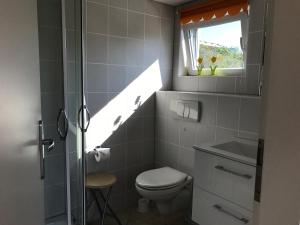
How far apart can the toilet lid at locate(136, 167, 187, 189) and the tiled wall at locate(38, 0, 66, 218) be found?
74 cm

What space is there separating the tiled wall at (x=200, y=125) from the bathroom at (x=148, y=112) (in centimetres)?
1

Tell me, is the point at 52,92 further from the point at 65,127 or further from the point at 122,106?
the point at 122,106

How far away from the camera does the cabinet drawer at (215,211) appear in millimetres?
1724

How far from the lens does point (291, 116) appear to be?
1.70ft

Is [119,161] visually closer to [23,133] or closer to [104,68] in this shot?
[104,68]

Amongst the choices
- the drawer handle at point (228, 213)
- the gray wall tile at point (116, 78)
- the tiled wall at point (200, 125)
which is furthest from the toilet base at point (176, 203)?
the gray wall tile at point (116, 78)

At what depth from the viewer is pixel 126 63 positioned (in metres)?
2.64

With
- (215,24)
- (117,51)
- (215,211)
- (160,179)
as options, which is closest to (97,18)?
(117,51)

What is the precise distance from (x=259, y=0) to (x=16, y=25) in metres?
1.93

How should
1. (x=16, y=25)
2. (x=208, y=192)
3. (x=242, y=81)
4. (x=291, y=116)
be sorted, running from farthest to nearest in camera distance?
1. (x=242, y=81)
2. (x=208, y=192)
3. (x=16, y=25)
4. (x=291, y=116)

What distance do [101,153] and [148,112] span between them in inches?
30.2

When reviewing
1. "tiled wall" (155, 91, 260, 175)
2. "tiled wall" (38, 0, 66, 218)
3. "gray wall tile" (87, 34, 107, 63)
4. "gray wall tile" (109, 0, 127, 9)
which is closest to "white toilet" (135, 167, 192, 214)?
"tiled wall" (155, 91, 260, 175)

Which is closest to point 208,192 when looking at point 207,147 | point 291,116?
point 207,147

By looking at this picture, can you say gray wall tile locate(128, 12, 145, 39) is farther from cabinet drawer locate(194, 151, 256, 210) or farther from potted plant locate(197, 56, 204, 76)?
cabinet drawer locate(194, 151, 256, 210)
